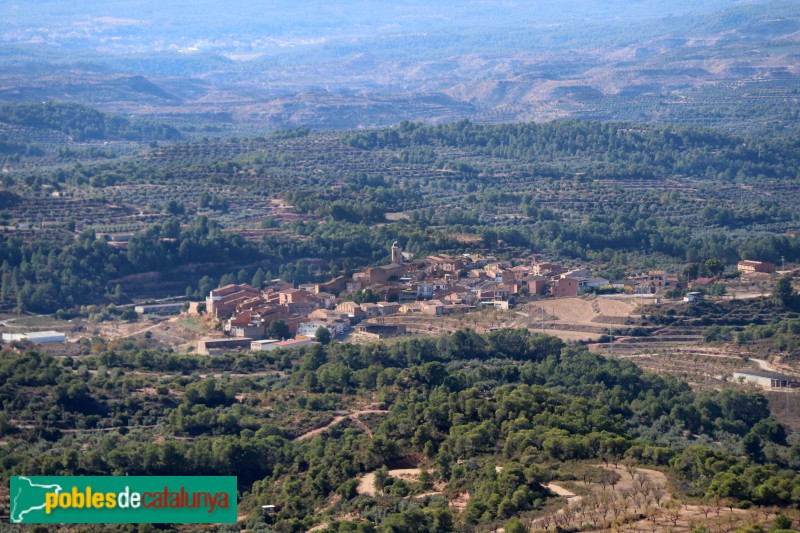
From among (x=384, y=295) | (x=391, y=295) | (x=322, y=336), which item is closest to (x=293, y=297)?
(x=384, y=295)

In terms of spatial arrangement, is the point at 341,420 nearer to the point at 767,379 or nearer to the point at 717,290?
the point at 767,379

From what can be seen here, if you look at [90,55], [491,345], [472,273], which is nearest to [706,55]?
[90,55]

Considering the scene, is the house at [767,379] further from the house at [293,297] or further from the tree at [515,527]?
the tree at [515,527]

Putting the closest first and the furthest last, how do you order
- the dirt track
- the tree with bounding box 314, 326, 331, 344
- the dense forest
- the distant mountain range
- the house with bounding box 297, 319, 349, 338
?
the dense forest
the dirt track
the tree with bounding box 314, 326, 331, 344
the house with bounding box 297, 319, 349, 338
the distant mountain range

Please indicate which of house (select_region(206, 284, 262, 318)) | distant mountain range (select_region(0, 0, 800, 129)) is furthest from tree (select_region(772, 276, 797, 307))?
distant mountain range (select_region(0, 0, 800, 129))

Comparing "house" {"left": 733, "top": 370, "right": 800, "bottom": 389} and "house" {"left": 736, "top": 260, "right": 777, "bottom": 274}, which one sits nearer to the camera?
"house" {"left": 733, "top": 370, "right": 800, "bottom": 389}

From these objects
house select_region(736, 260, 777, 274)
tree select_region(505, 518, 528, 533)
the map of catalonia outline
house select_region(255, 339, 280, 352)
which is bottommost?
house select_region(255, 339, 280, 352)

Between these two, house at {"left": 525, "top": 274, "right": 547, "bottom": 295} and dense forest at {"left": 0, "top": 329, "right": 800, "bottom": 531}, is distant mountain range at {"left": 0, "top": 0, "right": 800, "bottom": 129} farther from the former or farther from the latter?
dense forest at {"left": 0, "top": 329, "right": 800, "bottom": 531}
